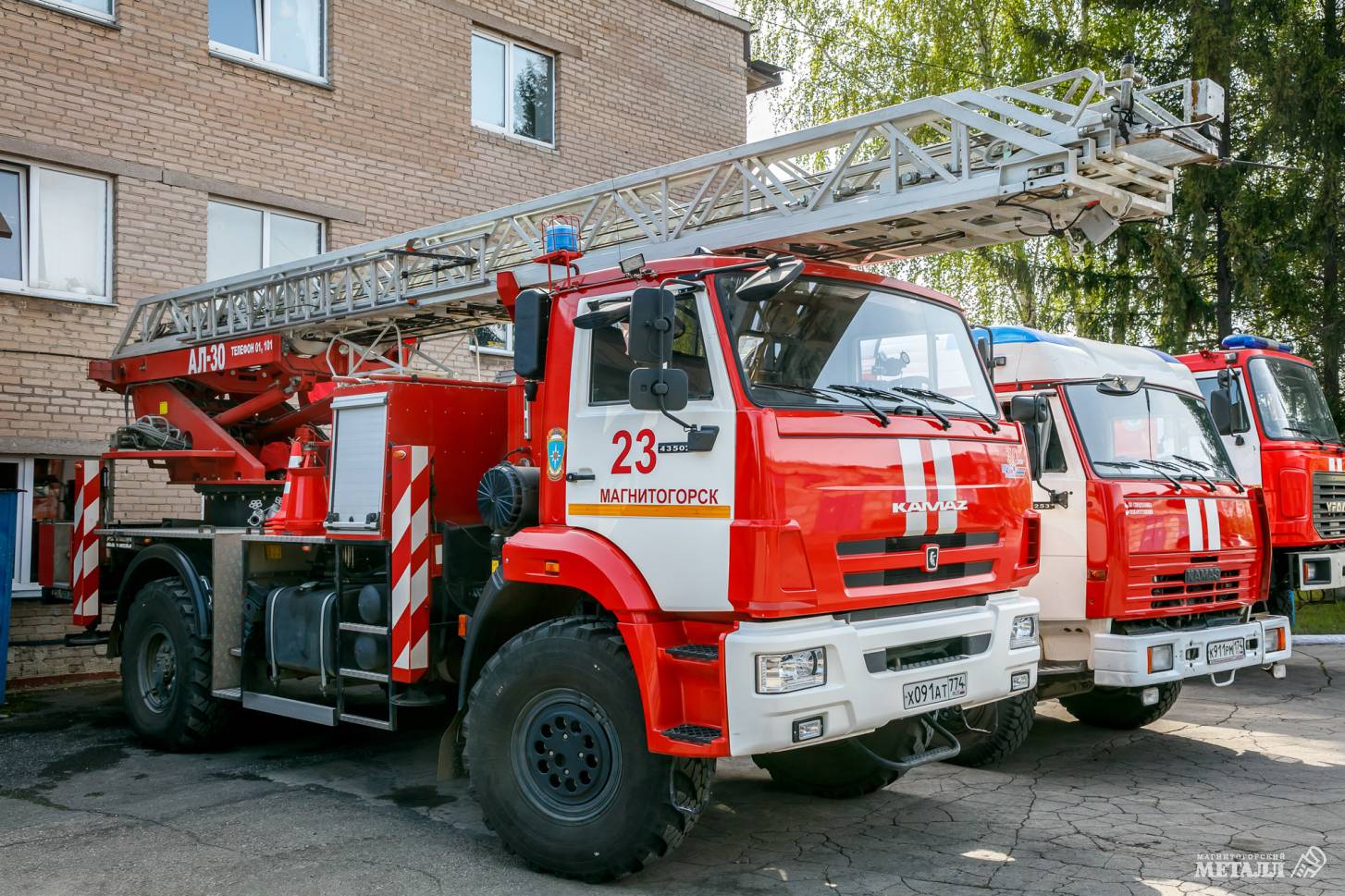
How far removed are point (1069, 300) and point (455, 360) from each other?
356 inches

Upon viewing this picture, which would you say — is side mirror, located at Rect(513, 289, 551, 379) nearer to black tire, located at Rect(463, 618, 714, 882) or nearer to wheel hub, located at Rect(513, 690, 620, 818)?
black tire, located at Rect(463, 618, 714, 882)

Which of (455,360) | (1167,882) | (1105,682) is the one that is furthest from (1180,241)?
(1167,882)

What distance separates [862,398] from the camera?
16.1 feet

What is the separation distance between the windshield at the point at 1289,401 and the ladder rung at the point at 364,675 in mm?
7575

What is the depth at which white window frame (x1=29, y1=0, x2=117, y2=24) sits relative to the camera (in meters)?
10.8

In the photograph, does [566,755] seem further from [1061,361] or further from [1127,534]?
[1061,361]

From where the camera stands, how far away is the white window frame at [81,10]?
1080 centimetres

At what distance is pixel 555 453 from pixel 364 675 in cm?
197

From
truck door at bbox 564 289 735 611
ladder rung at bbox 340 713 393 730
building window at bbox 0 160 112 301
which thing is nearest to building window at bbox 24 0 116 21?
building window at bbox 0 160 112 301

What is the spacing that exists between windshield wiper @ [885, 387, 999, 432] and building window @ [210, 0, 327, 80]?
9.85m

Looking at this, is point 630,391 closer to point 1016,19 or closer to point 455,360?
point 455,360

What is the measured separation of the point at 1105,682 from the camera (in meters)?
6.46

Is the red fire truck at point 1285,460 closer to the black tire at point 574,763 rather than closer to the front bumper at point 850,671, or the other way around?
the front bumper at point 850,671

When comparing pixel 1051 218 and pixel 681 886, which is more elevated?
pixel 1051 218
